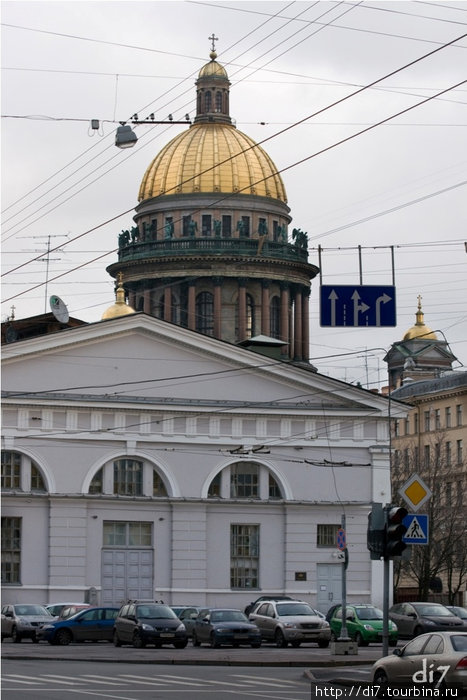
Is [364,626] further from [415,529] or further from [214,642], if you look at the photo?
[415,529]

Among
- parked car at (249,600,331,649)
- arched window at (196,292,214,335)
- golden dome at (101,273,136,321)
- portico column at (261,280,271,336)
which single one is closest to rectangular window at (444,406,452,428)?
portico column at (261,280,271,336)

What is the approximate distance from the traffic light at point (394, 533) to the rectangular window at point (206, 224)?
2905 inches

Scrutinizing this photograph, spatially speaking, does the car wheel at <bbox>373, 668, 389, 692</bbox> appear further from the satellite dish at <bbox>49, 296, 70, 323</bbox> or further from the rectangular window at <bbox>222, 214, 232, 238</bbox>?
the rectangular window at <bbox>222, 214, 232, 238</bbox>

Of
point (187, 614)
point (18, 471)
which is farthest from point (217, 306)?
point (187, 614)

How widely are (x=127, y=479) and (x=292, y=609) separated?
56.8 ft

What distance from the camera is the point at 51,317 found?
78.0m

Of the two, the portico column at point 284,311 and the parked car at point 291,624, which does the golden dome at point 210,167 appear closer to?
the portico column at point 284,311

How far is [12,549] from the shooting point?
63.4 meters

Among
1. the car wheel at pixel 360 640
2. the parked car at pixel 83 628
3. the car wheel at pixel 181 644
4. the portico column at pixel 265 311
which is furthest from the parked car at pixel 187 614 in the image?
the portico column at pixel 265 311

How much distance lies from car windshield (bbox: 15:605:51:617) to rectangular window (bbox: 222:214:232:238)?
4889 centimetres

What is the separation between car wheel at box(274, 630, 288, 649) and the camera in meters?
48.0

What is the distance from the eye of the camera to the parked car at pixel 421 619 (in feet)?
176

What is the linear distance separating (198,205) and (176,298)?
6164 millimetres

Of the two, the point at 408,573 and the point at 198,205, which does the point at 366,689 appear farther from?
the point at 198,205
